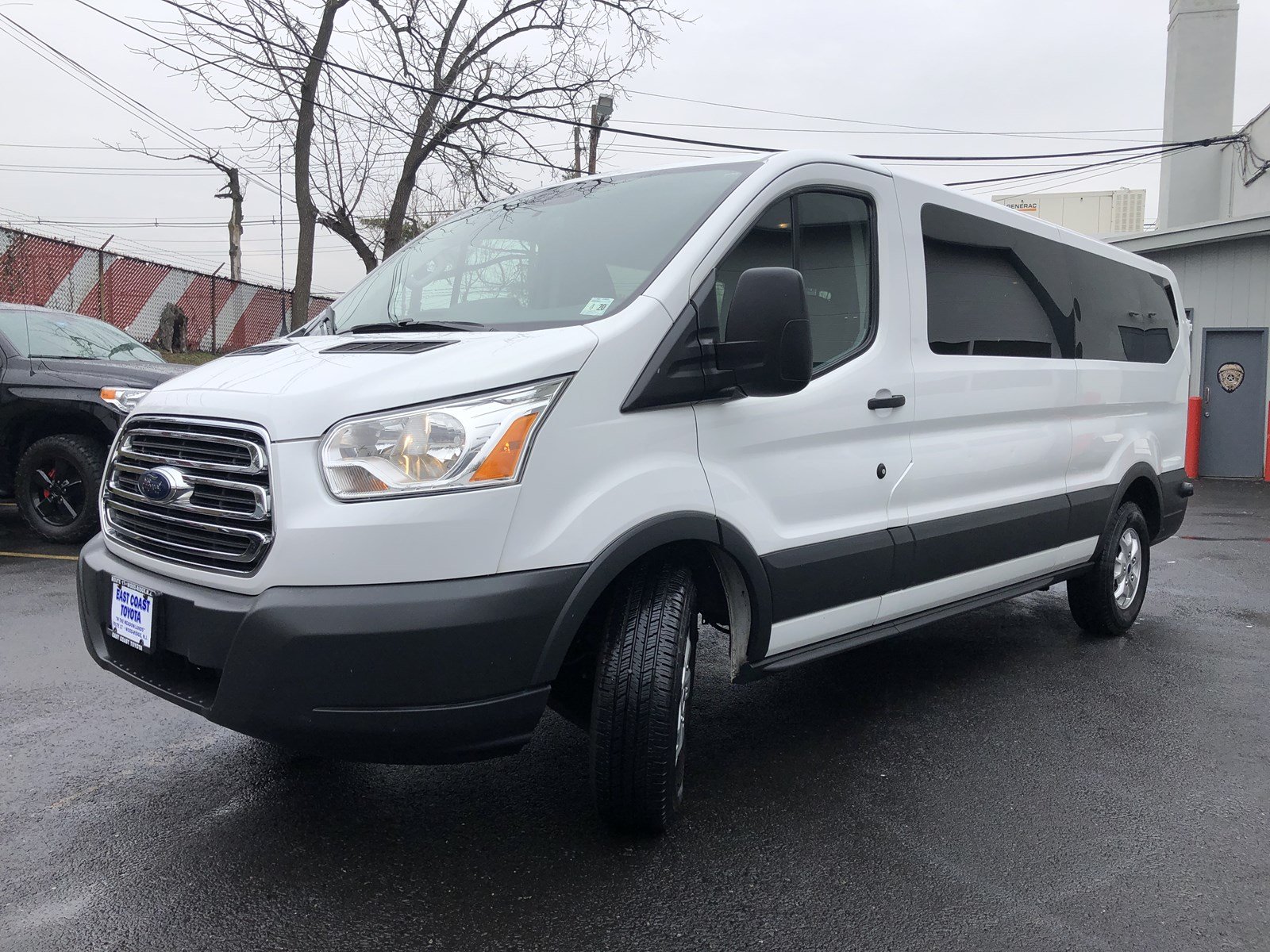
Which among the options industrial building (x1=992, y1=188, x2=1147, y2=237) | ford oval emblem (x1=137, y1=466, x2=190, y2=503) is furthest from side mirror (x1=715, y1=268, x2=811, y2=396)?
industrial building (x1=992, y1=188, x2=1147, y2=237)

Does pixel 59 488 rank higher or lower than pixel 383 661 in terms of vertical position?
lower

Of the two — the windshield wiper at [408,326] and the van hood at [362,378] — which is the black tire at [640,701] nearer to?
the van hood at [362,378]

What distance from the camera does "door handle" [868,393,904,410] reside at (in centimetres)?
354

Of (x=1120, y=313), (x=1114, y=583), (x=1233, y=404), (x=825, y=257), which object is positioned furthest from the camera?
(x=1233, y=404)

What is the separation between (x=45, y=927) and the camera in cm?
240

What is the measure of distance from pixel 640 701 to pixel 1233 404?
14761 mm

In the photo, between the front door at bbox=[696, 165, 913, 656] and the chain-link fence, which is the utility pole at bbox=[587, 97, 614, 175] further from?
the front door at bbox=[696, 165, 913, 656]

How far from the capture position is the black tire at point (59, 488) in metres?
7.04

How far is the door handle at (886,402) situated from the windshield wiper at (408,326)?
1.40 m

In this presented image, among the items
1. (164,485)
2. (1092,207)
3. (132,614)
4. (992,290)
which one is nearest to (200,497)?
(164,485)

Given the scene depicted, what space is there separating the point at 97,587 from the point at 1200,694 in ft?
14.4

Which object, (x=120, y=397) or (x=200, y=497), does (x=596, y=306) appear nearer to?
(x=200, y=497)

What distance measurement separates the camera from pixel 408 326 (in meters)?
3.14

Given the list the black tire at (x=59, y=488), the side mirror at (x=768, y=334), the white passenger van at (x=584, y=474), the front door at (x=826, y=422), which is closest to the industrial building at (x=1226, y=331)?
the white passenger van at (x=584, y=474)
